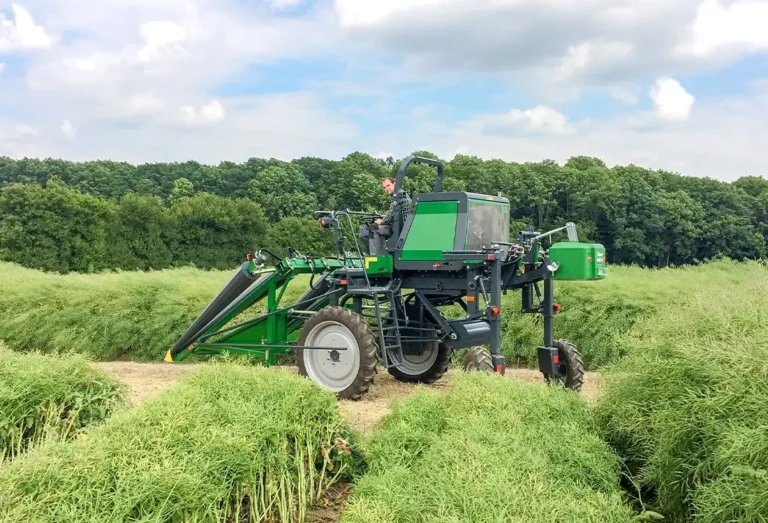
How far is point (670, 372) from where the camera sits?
4336 millimetres

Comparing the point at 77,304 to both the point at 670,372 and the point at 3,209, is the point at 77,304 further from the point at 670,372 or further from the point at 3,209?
the point at 3,209

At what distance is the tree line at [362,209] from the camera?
35.4 m

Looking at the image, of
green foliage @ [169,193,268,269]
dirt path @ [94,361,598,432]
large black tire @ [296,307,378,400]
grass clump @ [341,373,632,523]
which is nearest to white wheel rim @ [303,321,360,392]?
large black tire @ [296,307,378,400]

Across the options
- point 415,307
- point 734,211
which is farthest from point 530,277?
point 734,211

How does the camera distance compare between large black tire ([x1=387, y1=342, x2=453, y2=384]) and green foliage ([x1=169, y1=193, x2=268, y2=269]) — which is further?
green foliage ([x1=169, y1=193, x2=268, y2=269])

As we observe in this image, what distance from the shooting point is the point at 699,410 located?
3.89 meters

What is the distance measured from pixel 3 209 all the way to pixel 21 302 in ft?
83.2

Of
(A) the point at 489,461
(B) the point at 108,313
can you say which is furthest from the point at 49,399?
(B) the point at 108,313

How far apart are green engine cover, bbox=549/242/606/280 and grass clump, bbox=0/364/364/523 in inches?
133

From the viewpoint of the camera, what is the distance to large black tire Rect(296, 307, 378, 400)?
306 inches

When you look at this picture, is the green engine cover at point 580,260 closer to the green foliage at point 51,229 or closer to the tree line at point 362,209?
the tree line at point 362,209

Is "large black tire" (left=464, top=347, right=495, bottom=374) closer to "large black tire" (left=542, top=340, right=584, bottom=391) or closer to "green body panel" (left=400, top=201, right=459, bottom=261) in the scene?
"large black tire" (left=542, top=340, right=584, bottom=391)

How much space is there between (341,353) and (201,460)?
4.29m

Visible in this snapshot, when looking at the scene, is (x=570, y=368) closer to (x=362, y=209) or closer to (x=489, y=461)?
(x=489, y=461)
